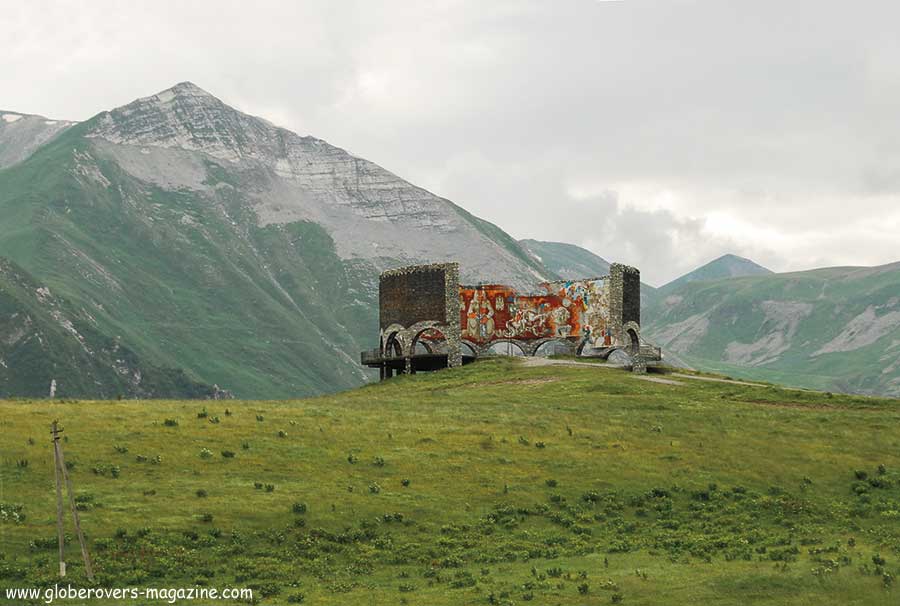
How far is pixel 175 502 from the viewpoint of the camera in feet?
136

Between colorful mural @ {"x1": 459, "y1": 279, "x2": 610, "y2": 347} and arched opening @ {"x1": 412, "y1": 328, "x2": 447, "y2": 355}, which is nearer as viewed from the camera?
arched opening @ {"x1": 412, "y1": 328, "x2": 447, "y2": 355}

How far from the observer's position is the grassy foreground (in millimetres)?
35750

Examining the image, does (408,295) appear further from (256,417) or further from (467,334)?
(256,417)

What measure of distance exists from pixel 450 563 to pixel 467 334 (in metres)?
80.5

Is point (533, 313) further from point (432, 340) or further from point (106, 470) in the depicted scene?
point (106, 470)

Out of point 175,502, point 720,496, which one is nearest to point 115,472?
point 175,502

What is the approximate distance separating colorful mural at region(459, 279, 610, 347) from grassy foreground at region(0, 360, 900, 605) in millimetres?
50412

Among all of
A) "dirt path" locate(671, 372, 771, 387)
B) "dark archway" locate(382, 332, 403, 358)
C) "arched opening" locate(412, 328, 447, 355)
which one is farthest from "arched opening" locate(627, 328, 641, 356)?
"dark archway" locate(382, 332, 403, 358)

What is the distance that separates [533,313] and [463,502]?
77.9 meters

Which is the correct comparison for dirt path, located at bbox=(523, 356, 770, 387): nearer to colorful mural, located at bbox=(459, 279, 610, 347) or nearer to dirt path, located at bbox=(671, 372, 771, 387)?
dirt path, located at bbox=(671, 372, 771, 387)

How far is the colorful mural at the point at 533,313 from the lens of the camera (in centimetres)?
11719

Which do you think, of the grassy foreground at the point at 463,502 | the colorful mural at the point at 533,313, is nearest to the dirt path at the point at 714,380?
the grassy foreground at the point at 463,502

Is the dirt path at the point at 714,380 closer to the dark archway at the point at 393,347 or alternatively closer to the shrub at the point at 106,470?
the dark archway at the point at 393,347

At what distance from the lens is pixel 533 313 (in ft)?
401
